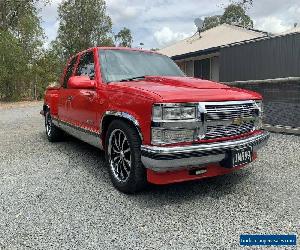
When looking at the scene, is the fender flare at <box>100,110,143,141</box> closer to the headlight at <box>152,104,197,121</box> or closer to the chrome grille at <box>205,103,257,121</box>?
the headlight at <box>152,104,197,121</box>

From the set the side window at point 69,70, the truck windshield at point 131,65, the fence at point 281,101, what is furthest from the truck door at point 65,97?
the fence at point 281,101

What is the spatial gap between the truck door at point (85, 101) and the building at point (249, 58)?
1086cm

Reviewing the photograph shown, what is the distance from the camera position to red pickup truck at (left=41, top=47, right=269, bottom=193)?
3428 millimetres

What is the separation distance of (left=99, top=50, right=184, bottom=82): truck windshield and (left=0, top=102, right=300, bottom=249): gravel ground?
146 cm

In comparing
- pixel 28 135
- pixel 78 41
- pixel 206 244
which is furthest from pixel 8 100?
pixel 206 244

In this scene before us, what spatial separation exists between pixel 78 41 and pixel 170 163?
4886cm

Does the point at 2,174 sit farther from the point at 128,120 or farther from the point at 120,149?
the point at 128,120

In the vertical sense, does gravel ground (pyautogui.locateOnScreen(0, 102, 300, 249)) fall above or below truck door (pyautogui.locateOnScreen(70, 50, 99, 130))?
below

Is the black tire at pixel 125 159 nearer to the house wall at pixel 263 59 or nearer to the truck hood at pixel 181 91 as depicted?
the truck hood at pixel 181 91

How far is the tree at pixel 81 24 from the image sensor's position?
48562 millimetres

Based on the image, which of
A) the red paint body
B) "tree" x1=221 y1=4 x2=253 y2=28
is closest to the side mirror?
the red paint body

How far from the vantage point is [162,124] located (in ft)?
11.2

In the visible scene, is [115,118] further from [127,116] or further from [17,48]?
[17,48]

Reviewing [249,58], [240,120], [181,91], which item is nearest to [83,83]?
[181,91]
